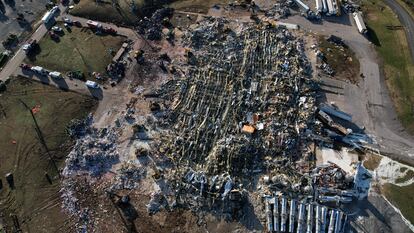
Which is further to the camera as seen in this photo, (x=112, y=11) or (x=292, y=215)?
(x=112, y=11)

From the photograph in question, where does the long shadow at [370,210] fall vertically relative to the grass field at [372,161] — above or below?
below

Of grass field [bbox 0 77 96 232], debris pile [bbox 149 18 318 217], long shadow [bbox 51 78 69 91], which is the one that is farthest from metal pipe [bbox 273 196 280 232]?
long shadow [bbox 51 78 69 91]

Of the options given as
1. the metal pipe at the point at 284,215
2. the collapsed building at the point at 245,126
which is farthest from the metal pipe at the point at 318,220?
the metal pipe at the point at 284,215

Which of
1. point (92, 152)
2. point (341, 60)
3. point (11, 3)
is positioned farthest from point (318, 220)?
point (11, 3)

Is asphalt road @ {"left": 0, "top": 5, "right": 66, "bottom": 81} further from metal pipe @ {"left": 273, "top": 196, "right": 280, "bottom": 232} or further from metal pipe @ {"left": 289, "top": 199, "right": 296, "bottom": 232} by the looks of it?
metal pipe @ {"left": 289, "top": 199, "right": 296, "bottom": 232}

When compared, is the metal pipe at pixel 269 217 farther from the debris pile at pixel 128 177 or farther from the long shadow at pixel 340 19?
the long shadow at pixel 340 19

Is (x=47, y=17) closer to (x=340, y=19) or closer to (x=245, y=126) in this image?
(x=245, y=126)
